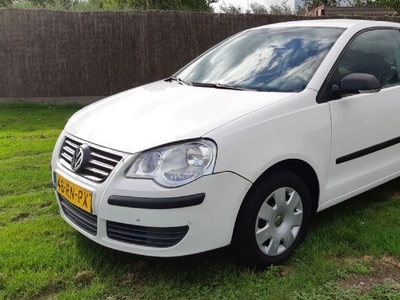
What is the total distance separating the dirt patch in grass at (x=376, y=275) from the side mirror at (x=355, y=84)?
3.73 feet

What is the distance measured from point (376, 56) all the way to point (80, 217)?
2741 mm

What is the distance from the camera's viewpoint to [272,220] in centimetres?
277

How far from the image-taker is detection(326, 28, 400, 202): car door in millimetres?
3125

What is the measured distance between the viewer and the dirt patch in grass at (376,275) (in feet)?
8.79

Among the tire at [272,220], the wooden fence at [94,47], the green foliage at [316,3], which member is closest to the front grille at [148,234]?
the tire at [272,220]

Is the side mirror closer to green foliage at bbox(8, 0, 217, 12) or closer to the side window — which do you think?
the side window

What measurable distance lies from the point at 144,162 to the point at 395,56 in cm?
271

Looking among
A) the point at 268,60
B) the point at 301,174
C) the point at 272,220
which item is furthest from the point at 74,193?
the point at 268,60

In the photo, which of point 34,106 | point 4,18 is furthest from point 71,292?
point 4,18

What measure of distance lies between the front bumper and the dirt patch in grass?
2.72 ft

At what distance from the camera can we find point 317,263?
2.86 metres

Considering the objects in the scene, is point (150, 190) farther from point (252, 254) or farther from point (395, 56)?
point (395, 56)

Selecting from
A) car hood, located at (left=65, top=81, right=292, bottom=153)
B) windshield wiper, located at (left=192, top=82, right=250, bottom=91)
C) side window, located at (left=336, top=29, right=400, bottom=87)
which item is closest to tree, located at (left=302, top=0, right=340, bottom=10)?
side window, located at (left=336, top=29, right=400, bottom=87)

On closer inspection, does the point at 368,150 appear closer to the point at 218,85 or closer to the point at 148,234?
the point at 218,85
